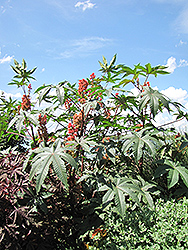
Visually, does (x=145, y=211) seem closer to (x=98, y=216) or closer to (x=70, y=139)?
(x=98, y=216)

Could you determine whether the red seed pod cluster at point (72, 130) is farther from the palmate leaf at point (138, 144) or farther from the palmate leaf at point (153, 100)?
the palmate leaf at point (153, 100)

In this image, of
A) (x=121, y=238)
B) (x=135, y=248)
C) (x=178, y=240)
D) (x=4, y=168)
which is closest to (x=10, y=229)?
(x=4, y=168)

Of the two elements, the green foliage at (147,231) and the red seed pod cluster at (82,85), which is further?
the red seed pod cluster at (82,85)

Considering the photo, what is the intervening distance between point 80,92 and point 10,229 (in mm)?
1353

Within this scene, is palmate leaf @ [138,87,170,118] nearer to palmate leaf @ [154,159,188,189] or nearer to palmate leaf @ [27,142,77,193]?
palmate leaf @ [154,159,188,189]

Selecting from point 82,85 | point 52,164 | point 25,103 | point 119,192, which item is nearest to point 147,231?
point 119,192

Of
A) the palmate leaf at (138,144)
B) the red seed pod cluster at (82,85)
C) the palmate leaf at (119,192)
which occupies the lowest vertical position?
the palmate leaf at (119,192)

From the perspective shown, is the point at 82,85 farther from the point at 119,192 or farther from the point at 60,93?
the point at 119,192

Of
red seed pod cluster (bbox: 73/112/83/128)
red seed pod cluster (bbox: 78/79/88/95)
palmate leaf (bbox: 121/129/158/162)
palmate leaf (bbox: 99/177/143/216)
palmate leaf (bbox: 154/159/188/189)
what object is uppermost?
red seed pod cluster (bbox: 78/79/88/95)

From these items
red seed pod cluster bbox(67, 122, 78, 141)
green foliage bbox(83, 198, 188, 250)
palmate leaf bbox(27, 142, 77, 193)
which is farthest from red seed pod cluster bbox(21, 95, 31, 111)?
green foliage bbox(83, 198, 188, 250)

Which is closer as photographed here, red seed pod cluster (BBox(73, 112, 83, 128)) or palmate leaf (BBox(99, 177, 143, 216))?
palmate leaf (BBox(99, 177, 143, 216))

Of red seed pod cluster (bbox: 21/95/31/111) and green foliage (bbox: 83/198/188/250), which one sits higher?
red seed pod cluster (bbox: 21/95/31/111)

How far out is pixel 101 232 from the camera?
66.8 inches

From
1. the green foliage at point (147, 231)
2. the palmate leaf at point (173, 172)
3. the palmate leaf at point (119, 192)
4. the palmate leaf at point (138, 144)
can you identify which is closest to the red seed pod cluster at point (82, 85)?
the palmate leaf at point (138, 144)
